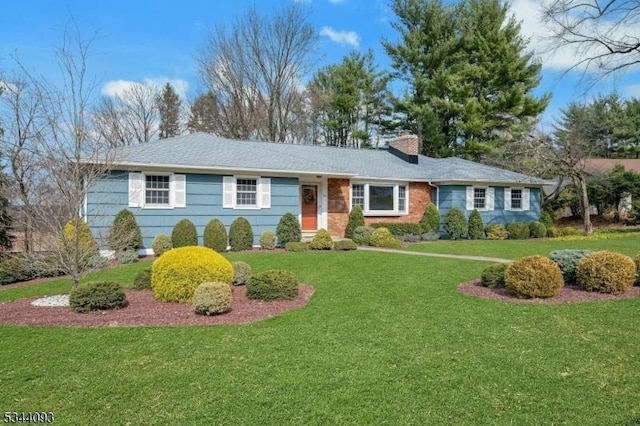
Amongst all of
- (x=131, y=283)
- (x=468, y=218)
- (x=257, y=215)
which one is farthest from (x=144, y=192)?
(x=468, y=218)

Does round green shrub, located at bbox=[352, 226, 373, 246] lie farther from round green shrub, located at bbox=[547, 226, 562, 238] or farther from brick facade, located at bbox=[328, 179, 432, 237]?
round green shrub, located at bbox=[547, 226, 562, 238]

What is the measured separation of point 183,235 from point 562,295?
34.9 ft

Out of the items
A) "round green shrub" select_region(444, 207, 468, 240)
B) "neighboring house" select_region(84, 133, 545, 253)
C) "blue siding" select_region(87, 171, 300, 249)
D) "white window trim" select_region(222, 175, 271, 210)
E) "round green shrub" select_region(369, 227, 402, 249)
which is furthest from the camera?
"round green shrub" select_region(444, 207, 468, 240)

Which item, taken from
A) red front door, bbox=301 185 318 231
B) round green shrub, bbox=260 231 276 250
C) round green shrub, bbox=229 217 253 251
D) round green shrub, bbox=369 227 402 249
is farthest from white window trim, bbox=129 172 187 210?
round green shrub, bbox=369 227 402 249

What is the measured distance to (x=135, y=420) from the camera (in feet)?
11.1

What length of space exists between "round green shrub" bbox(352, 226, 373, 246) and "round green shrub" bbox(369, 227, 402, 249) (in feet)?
A: 0.88

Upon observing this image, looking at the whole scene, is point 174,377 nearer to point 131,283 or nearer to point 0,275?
point 131,283

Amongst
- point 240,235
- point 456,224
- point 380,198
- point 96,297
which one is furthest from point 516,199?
point 96,297

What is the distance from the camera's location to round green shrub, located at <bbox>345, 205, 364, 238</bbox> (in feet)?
58.3

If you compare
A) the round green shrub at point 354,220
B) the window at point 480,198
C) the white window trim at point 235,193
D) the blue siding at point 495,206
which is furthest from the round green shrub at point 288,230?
the window at point 480,198

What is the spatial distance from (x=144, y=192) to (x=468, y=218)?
1365 centimetres

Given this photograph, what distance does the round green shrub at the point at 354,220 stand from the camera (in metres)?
17.8

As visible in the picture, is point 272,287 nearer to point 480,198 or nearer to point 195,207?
point 195,207

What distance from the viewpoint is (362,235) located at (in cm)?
1708
